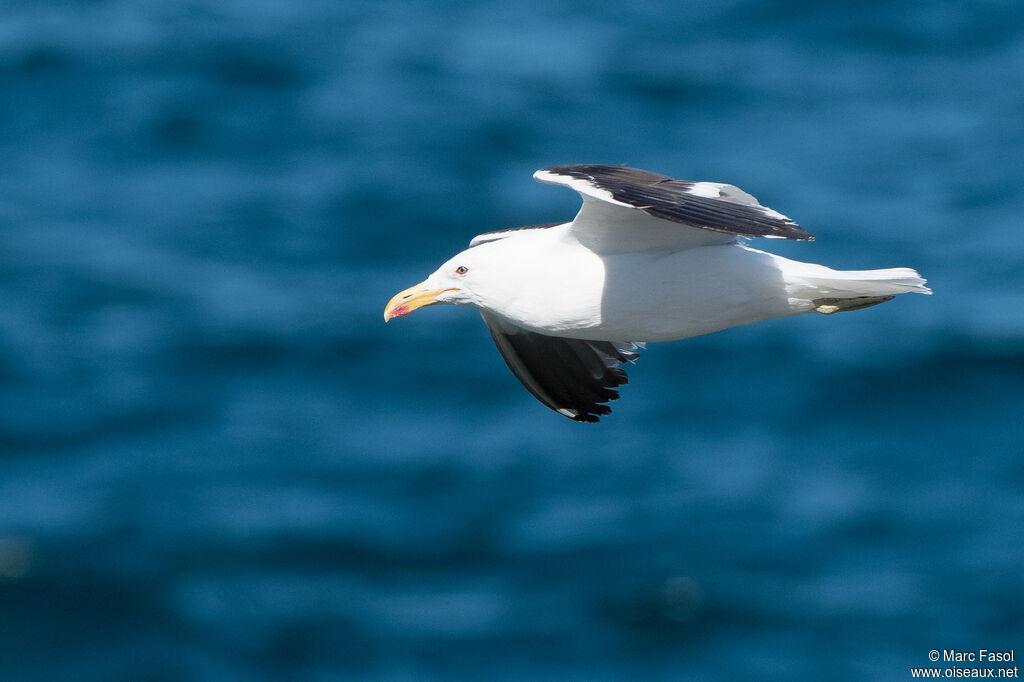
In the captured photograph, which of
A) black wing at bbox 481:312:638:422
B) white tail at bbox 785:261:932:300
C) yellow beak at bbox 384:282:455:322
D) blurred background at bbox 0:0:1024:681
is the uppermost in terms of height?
blurred background at bbox 0:0:1024:681

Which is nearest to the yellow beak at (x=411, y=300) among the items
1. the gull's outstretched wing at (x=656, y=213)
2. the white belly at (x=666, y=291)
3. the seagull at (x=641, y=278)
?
the seagull at (x=641, y=278)

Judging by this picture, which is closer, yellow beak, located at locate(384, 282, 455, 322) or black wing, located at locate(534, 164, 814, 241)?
black wing, located at locate(534, 164, 814, 241)

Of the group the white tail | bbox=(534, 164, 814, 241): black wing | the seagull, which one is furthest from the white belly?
bbox=(534, 164, 814, 241): black wing

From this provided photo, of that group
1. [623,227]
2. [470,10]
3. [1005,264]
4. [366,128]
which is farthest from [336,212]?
[623,227]

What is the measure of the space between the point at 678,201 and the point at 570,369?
3.38 metres

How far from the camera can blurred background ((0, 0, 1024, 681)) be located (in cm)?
2977

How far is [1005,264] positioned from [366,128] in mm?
16702

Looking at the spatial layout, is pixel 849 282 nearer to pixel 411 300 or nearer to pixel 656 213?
pixel 656 213

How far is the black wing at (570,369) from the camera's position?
41.3ft

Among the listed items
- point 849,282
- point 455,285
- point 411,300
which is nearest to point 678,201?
point 849,282

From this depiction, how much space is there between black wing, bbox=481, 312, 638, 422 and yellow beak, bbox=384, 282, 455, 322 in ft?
5.38

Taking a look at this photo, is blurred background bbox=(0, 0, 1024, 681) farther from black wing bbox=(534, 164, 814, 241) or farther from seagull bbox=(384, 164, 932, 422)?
black wing bbox=(534, 164, 814, 241)

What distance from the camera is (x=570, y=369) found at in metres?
12.6

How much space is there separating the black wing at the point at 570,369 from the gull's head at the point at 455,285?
168 centimetres
